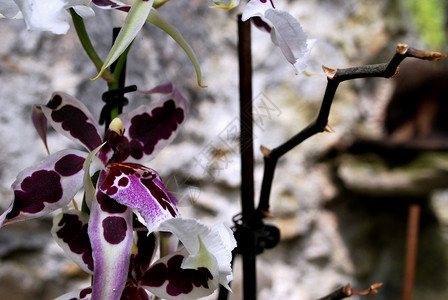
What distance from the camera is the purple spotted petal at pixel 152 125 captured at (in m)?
0.29

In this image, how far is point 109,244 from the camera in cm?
22

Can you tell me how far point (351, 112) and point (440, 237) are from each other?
417 millimetres

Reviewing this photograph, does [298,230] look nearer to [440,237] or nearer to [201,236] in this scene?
[440,237]

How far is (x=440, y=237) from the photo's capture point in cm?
120

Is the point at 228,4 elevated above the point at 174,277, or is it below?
above

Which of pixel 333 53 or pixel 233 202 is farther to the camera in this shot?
pixel 333 53

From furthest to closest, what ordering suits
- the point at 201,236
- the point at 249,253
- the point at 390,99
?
the point at 390,99 → the point at 249,253 → the point at 201,236

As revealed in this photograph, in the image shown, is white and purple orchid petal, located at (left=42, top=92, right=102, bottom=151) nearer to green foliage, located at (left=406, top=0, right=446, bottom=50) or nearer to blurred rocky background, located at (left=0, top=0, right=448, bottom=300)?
blurred rocky background, located at (left=0, top=0, right=448, bottom=300)

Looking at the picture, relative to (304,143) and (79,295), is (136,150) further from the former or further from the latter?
(304,143)

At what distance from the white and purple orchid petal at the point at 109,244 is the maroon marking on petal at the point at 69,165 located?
3 centimetres

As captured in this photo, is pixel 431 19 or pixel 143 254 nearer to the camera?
pixel 143 254

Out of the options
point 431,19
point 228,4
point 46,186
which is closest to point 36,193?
point 46,186

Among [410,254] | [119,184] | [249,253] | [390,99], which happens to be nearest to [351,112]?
[390,99]

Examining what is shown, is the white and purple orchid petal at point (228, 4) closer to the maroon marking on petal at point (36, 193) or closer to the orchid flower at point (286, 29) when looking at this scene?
the orchid flower at point (286, 29)
